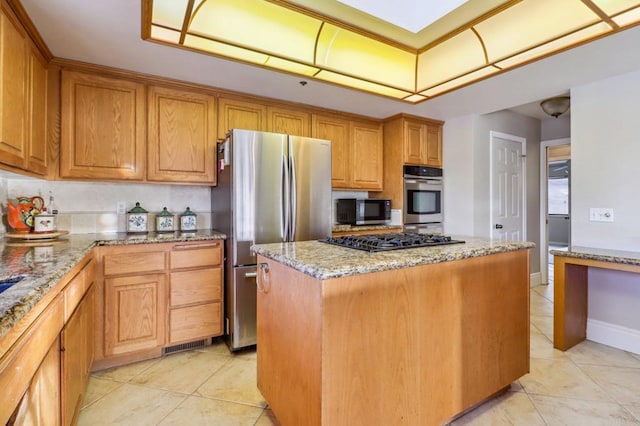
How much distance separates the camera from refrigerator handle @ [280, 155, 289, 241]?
2.66 meters

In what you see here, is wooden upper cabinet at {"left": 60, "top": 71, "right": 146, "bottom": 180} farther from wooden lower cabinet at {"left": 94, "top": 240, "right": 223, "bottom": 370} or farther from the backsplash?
wooden lower cabinet at {"left": 94, "top": 240, "right": 223, "bottom": 370}

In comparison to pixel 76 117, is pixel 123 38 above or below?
above

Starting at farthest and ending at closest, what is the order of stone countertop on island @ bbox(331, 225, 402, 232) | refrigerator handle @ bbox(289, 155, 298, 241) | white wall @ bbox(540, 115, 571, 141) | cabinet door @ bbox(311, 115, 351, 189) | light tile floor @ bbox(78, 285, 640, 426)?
white wall @ bbox(540, 115, 571, 141) < cabinet door @ bbox(311, 115, 351, 189) < stone countertop on island @ bbox(331, 225, 402, 232) < refrigerator handle @ bbox(289, 155, 298, 241) < light tile floor @ bbox(78, 285, 640, 426)

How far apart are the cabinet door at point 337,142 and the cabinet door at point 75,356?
2.48 meters

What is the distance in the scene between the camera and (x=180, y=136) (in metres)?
2.75

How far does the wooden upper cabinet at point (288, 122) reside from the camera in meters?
3.20

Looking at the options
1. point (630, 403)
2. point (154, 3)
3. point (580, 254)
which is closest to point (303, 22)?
point (154, 3)

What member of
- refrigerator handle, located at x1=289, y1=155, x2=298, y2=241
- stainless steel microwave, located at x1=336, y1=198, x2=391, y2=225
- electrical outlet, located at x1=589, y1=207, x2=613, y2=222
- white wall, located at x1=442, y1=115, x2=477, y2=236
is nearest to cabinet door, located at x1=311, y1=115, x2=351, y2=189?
stainless steel microwave, located at x1=336, y1=198, x2=391, y2=225

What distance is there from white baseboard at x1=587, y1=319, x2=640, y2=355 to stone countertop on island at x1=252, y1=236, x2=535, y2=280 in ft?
5.58

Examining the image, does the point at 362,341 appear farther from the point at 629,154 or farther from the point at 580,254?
the point at 629,154

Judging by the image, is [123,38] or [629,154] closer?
[123,38]

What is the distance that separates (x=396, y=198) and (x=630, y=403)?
8.26 ft

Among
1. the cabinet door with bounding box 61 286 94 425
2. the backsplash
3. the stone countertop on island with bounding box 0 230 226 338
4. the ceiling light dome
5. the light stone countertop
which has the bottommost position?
the cabinet door with bounding box 61 286 94 425

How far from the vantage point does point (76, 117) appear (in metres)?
2.39
